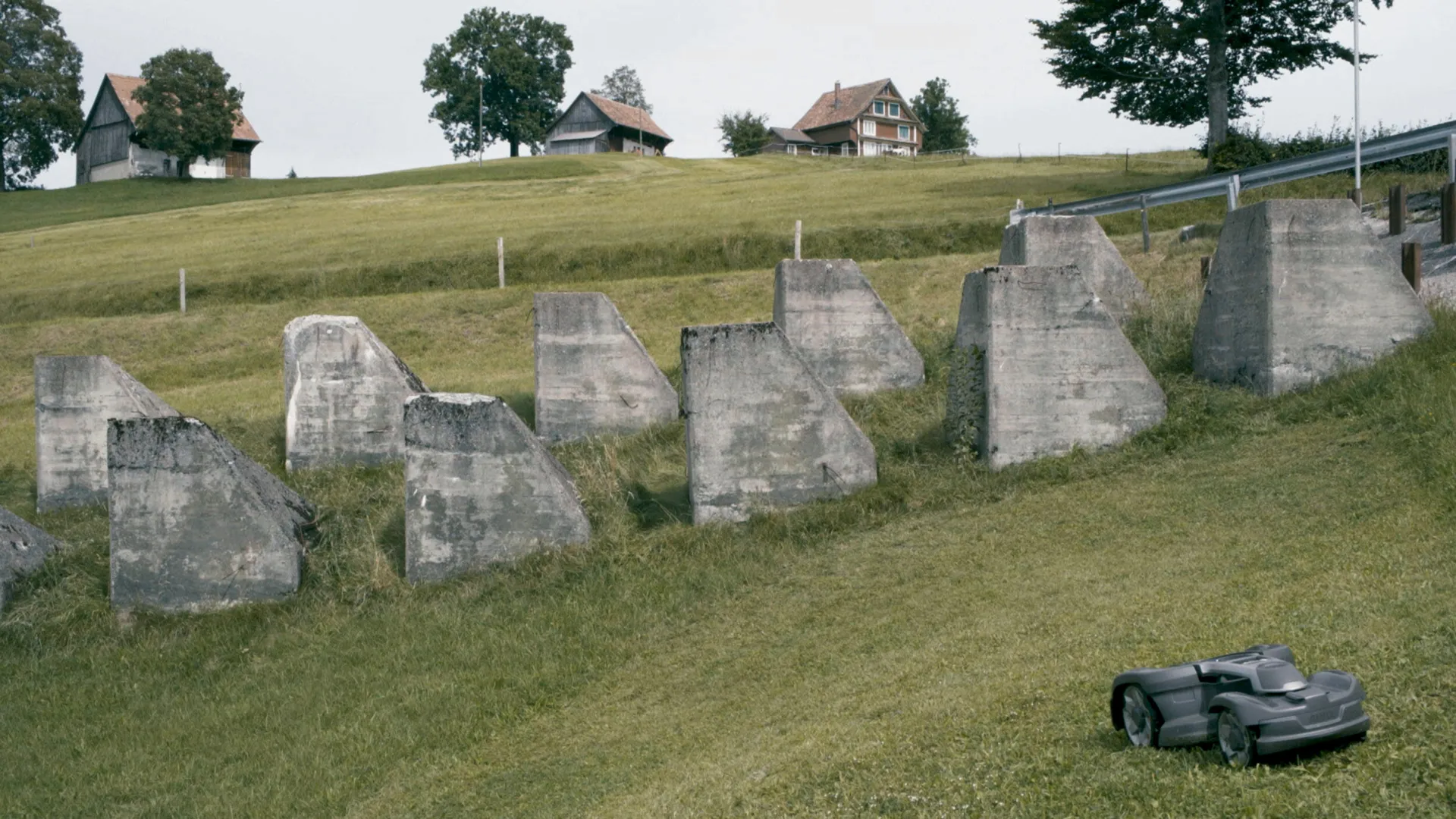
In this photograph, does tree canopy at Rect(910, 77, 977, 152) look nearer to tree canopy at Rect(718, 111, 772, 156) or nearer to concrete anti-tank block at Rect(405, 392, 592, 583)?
tree canopy at Rect(718, 111, 772, 156)

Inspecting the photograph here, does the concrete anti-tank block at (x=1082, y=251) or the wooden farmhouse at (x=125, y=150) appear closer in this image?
the concrete anti-tank block at (x=1082, y=251)

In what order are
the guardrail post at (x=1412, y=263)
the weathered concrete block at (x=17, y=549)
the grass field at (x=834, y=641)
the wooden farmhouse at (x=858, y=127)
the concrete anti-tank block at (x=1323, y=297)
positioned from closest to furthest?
the grass field at (x=834, y=641), the concrete anti-tank block at (x=1323, y=297), the weathered concrete block at (x=17, y=549), the guardrail post at (x=1412, y=263), the wooden farmhouse at (x=858, y=127)

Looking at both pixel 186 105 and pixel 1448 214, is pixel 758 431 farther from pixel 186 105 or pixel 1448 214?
pixel 186 105

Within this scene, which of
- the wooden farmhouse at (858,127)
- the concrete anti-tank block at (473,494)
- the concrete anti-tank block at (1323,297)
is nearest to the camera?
the concrete anti-tank block at (1323,297)

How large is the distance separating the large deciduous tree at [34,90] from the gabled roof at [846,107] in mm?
50008

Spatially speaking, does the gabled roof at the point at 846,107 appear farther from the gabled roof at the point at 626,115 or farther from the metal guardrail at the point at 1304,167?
the metal guardrail at the point at 1304,167

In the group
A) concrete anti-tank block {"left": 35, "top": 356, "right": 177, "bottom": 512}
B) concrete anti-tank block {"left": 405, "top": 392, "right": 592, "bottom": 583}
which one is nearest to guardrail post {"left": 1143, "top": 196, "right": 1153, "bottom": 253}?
concrete anti-tank block {"left": 405, "top": 392, "right": 592, "bottom": 583}

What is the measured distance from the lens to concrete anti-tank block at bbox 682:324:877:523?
1281 cm

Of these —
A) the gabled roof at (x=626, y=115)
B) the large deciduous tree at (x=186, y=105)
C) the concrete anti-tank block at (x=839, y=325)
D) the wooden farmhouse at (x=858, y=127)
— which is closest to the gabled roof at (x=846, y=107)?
the wooden farmhouse at (x=858, y=127)

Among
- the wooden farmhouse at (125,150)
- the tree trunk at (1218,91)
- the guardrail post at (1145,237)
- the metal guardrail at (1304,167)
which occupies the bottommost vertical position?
the guardrail post at (1145,237)

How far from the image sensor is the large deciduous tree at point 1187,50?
103 ft

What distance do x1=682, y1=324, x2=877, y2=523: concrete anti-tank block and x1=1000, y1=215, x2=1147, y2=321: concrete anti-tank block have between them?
6061 mm

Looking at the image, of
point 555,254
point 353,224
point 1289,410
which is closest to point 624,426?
point 1289,410

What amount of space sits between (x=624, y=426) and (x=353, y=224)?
28804mm
